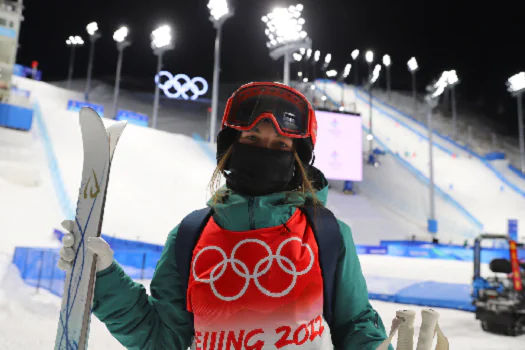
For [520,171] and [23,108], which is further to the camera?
[520,171]

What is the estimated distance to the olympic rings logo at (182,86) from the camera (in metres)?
31.5

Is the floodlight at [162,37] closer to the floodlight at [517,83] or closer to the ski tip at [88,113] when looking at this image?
the floodlight at [517,83]

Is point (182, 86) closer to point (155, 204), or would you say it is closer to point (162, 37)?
point (162, 37)

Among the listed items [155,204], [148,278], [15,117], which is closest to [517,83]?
[155,204]

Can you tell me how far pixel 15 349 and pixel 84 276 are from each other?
350 centimetres

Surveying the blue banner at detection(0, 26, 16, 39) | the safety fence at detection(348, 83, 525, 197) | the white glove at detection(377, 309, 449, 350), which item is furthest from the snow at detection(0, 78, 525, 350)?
the blue banner at detection(0, 26, 16, 39)

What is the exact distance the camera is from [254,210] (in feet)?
5.09

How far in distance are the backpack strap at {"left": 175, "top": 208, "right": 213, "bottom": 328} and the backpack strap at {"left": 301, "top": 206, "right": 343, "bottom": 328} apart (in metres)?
0.44

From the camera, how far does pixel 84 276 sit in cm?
147

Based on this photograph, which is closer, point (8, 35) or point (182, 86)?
point (8, 35)

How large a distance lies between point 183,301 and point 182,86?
3212cm

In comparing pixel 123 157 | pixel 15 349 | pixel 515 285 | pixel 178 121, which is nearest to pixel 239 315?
pixel 15 349

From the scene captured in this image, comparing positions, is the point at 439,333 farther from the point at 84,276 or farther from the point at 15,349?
the point at 15,349

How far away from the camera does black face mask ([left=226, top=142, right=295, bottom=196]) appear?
64.9 inches
